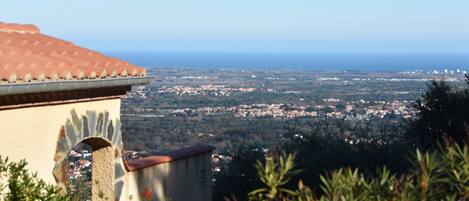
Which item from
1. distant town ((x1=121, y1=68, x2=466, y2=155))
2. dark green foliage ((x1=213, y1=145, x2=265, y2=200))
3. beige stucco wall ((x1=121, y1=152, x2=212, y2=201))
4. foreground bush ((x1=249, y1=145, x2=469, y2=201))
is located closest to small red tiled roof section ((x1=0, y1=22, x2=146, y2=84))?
beige stucco wall ((x1=121, y1=152, x2=212, y2=201))

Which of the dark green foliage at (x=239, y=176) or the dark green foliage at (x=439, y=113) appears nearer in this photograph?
the dark green foliage at (x=239, y=176)

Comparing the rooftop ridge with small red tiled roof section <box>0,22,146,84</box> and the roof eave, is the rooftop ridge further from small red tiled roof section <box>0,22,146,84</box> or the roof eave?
the roof eave

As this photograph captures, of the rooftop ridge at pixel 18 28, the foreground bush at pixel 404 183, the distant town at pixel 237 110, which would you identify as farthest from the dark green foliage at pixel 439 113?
the foreground bush at pixel 404 183

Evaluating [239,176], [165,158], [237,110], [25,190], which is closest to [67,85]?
[25,190]

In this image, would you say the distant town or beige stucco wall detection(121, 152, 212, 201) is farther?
the distant town

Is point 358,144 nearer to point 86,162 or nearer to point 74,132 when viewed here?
point 86,162

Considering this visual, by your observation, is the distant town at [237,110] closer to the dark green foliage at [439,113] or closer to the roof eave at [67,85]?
the dark green foliage at [439,113]

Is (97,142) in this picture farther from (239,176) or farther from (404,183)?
(239,176)
